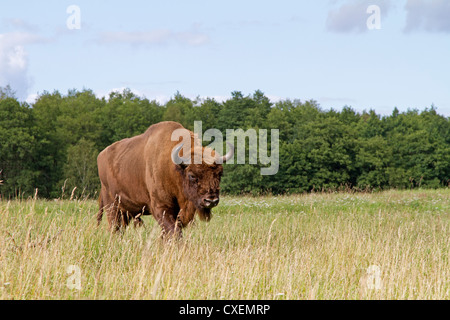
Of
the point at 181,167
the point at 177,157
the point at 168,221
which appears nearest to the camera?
the point at 177,157

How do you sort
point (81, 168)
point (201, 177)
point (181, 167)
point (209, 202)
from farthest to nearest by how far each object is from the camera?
1. point (81, 168)
2. point (181, 167)
3. point (201, 177)
4. point (209, 202)

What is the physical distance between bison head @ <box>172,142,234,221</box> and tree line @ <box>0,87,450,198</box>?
145 ft

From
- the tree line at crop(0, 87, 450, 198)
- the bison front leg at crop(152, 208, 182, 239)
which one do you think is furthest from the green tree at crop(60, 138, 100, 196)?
the bison front leg at crop(152, 208, 182, 239)

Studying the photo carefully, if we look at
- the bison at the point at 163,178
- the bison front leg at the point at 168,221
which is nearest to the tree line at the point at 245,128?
the bison at the point at 163,178

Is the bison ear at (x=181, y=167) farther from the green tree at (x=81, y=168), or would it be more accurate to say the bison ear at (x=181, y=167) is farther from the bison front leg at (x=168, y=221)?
the green tree at (x=81, y=168)

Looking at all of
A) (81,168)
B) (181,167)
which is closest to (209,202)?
(181,167)

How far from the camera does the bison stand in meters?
8.07

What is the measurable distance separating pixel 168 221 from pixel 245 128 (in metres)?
58.7

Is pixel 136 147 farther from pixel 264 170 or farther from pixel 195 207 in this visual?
pixel 264 170

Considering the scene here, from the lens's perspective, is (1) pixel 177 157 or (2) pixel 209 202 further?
(1) pixel 177 157

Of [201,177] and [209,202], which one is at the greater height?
[201,177]

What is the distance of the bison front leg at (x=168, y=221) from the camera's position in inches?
336

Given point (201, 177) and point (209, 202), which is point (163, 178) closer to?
point (201, 177)

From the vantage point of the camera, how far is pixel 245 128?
67125 mm
